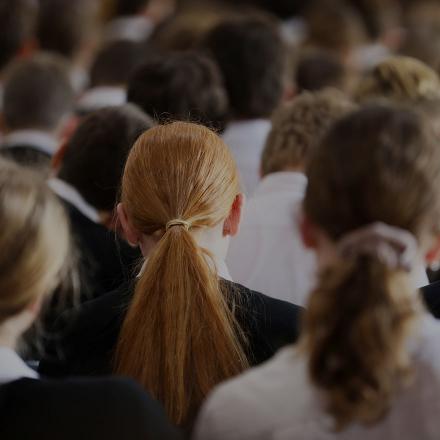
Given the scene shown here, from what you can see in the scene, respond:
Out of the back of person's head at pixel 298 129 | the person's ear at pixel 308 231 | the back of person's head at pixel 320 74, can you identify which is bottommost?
the back of person's head at pixel 320 74

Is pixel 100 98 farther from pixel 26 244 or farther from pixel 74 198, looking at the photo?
pixel 26 244

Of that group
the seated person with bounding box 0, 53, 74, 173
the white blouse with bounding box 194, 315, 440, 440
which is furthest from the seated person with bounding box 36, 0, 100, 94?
the white blouse with bounding box 194, 315, 440, 440

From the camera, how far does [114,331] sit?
1.81 metres

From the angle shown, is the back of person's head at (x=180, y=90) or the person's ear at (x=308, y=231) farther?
the back of person's head at (x=180, y=90)

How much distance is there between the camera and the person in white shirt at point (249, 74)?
11.2ft

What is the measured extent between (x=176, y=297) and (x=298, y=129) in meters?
0.96

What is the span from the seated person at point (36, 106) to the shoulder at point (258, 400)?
7.35ft

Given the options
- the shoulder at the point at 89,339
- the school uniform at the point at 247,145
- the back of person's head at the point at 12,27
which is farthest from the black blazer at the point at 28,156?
the back of person's head at the point at 12,27

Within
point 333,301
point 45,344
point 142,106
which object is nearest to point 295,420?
point 333,301

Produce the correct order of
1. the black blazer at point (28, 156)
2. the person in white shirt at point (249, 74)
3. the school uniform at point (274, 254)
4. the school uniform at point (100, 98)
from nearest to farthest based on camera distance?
the school uniform at point (274, 254) → the black blazer at point (28, 156) → the person in white shirt at point (249, 74) → the school uniform at point (100, 98)

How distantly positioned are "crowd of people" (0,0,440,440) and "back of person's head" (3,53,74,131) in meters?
0.29

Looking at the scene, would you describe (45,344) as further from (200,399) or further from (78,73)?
(78,73)

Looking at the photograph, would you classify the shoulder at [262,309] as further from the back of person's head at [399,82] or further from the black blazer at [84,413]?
the back of person's head at [399,82]

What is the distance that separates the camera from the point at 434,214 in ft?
4.35
